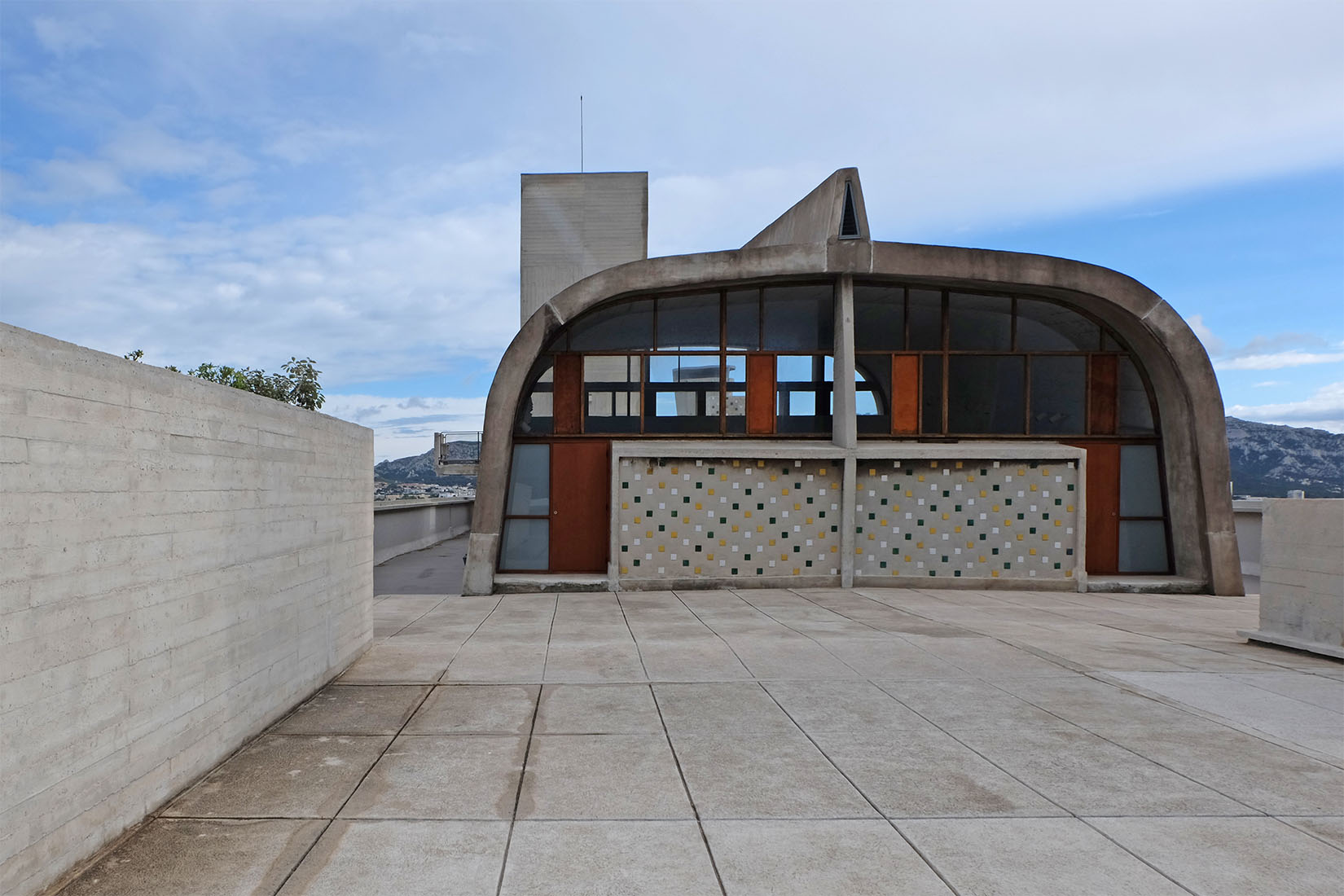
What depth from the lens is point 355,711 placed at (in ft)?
23.9

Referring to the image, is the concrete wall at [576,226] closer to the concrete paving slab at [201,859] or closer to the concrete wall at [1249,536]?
the concrete wall at [1249,536]

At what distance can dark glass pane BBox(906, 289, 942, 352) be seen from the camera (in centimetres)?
1741

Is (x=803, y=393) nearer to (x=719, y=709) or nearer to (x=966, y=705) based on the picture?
(x=966, y=705)

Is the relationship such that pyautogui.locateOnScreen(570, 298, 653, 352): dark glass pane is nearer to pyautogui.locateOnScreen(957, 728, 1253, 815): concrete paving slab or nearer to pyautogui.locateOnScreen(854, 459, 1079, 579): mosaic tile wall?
pyautogui.locateOnScreen(854, 459, 1079, 579): mosaic tile wall

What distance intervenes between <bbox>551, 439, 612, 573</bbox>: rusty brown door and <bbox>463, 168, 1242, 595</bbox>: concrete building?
4 cm

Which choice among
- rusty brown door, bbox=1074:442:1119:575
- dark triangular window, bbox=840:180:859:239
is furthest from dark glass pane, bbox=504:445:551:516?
rusty brown door, bbox=1074:442:1119:575

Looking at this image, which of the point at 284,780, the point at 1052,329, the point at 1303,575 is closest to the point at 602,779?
the point at 284,780

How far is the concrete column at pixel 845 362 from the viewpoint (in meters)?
16.6

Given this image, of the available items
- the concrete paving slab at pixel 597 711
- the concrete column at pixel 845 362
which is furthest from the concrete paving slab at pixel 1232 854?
the concrete column at pixel 845 362

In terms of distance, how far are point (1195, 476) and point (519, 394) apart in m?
13.7

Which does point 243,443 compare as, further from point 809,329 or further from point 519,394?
point 809,329

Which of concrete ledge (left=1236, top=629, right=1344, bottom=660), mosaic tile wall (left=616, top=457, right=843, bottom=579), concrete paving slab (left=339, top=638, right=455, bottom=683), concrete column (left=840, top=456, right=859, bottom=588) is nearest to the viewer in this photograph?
concrete paving slab (left=339, top=638, right=455, bottom=683)

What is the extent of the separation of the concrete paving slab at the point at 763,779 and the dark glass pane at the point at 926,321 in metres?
12.4

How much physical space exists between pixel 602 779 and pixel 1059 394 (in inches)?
598
